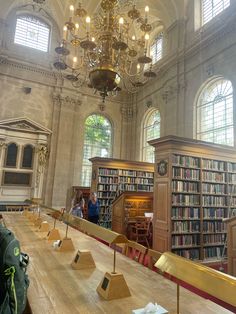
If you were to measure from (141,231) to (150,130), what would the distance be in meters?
5.92

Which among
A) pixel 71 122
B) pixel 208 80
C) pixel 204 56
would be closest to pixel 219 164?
pixel 208 80

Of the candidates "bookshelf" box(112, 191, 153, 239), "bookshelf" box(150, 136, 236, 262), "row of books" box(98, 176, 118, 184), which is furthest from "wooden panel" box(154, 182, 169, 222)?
"row of books" box(98, 176, 118, 184)

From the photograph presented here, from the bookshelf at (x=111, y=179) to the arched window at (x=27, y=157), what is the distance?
10.1ft

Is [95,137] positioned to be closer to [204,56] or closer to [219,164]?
[204,56]

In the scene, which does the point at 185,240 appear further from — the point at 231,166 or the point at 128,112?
the point at 128,112

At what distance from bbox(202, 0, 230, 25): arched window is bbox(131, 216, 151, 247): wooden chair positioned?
720 centimetres

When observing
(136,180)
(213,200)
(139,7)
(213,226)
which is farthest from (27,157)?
(139,7)

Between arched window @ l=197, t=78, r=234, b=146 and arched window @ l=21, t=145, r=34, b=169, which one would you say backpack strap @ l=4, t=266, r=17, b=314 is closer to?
arched window @ l=197, t=78, r=234, b=146

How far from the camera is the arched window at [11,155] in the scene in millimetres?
9547

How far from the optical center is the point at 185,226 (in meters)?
5.17

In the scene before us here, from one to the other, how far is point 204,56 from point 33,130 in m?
7.10

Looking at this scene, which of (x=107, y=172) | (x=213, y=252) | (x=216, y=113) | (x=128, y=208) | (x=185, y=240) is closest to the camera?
(x=185, y=240)

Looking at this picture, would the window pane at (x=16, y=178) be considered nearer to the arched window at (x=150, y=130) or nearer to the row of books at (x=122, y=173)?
the row of books at (x=122, y=173)

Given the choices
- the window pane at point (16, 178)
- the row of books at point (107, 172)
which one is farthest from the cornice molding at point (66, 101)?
the row of books at point (107, 172)
